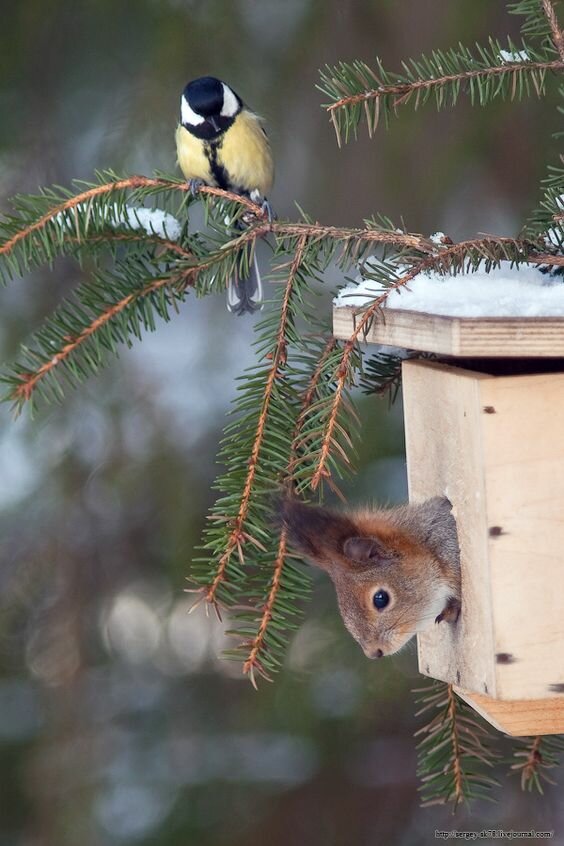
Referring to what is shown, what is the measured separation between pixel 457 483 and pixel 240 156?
1765 millimetres

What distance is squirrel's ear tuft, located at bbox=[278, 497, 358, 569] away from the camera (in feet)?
4.45

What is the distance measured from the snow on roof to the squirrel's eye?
1.22ft

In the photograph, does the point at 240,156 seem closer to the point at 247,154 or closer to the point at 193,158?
the point at 247,154

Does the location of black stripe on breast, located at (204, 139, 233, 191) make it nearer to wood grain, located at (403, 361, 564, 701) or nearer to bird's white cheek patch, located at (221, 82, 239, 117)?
bird's white cheek patch, located at (221, 82, 239, 117)

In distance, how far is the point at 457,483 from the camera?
1.46m

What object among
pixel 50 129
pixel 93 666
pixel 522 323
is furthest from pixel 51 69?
pixel 522 323

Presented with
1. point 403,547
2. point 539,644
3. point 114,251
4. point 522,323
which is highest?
point 114,251

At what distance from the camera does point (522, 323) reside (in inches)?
49.9

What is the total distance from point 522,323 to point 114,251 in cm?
68

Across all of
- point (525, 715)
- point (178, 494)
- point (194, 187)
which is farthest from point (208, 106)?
point (525, 715)

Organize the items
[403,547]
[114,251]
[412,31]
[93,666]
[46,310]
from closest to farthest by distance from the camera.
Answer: [403,547] → [114,251] → [412,31] → [46,310] → [93,666]

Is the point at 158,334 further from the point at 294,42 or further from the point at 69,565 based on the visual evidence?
the point at 294,42

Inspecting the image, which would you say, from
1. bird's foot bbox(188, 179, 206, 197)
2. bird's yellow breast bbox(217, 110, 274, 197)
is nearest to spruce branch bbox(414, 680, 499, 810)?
bird's foot bbox(188, 179, 206, 197)

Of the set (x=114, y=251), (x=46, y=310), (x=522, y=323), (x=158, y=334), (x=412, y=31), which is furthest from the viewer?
(x=158, y=334)
